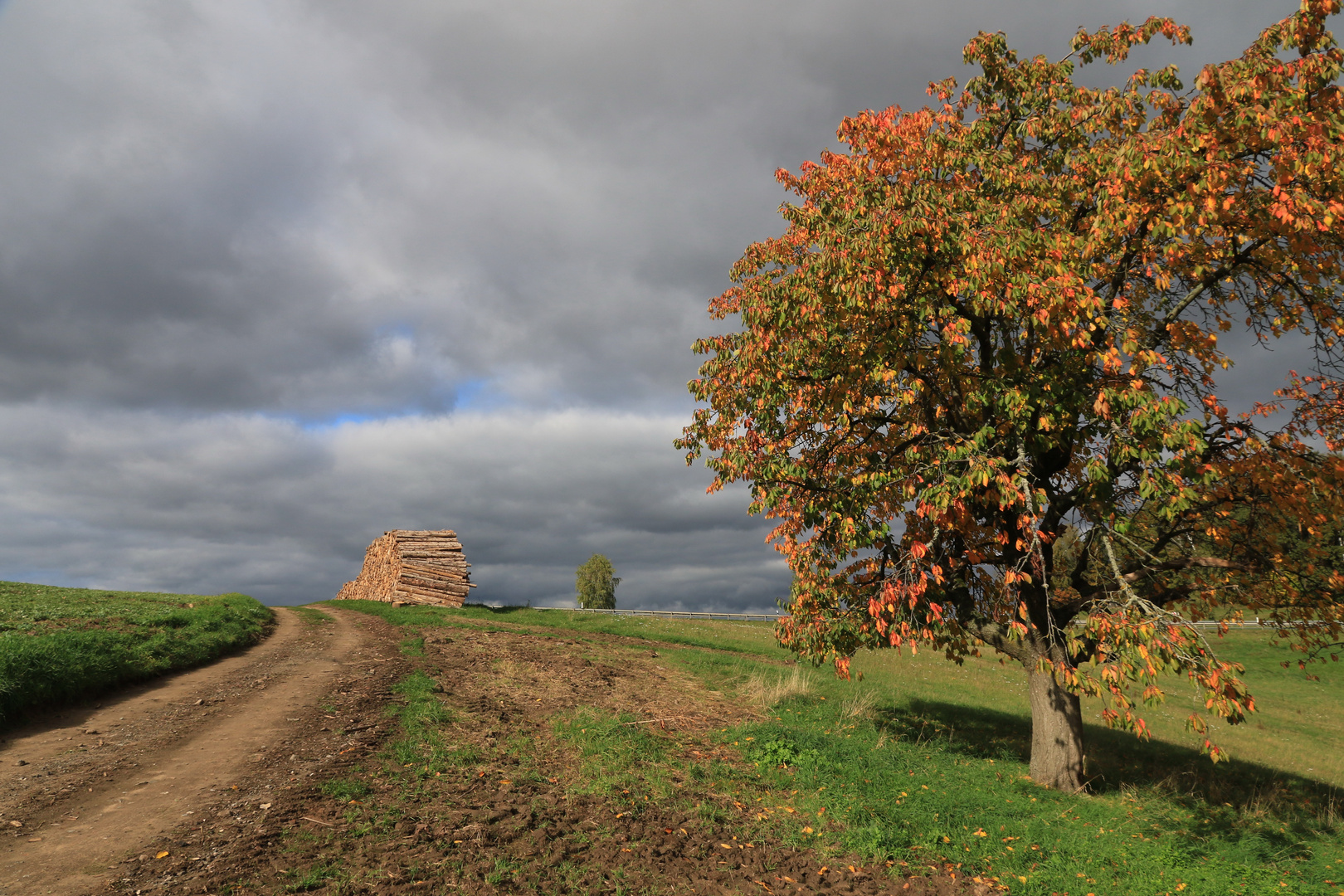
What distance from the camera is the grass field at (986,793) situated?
8.08 metres

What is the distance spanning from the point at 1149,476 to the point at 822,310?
4.97 meters

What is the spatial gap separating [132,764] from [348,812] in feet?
14.0

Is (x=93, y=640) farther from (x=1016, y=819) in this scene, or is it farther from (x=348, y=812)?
(x=1016, y=819)

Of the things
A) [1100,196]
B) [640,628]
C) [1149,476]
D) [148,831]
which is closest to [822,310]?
[1100,196]

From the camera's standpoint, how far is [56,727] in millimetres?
10852

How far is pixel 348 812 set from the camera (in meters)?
7.43

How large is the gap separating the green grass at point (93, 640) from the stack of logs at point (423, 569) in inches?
348

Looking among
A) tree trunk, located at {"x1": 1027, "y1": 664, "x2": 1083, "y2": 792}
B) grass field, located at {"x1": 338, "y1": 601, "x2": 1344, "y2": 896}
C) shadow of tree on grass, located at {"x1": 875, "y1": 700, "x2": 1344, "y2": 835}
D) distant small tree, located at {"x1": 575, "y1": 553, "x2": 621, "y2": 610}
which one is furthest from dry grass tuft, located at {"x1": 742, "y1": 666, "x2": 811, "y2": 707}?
distant small tree, located at {"x1": 575, "y1": 553, "x2": 621, "y2": 610}

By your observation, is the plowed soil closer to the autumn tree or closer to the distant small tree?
the autumn tree

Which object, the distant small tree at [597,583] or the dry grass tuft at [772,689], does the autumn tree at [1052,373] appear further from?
the distant small tree at [597,583]

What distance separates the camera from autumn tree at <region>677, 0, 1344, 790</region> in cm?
850

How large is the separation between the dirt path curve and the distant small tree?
210 ft

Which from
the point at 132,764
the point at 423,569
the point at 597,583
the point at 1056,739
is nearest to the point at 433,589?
the point at 423,569

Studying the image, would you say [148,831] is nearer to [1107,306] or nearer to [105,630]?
[105,630]
